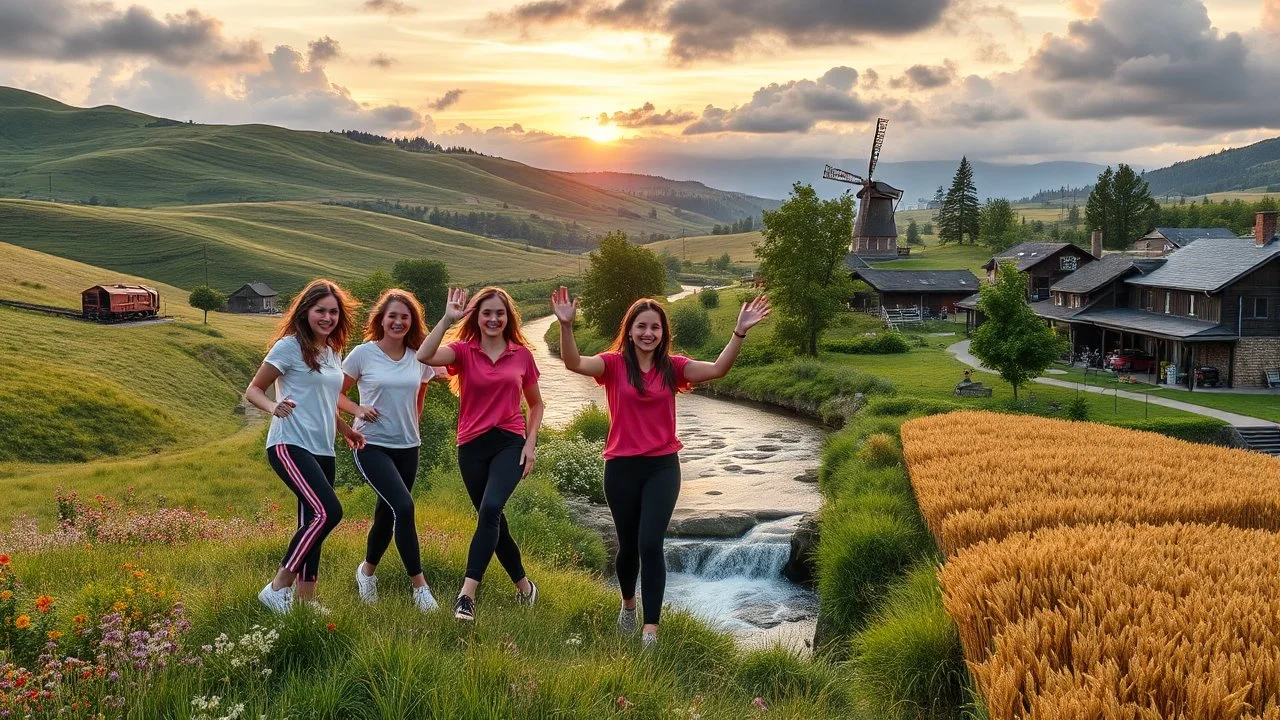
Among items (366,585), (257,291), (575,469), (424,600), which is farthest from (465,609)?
(257,291)

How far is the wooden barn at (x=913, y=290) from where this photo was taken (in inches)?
2936

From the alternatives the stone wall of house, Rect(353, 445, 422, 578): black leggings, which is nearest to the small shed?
the stone wall of house

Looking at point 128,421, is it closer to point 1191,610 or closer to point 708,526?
point 708,526

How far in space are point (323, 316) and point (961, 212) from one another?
125571 millimetres

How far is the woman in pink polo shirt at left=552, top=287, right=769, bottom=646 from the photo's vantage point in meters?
7.49

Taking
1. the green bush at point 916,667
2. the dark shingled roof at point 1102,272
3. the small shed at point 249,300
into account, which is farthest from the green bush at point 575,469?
the small shed at point 249,300

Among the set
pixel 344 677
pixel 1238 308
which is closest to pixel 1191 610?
pixel 344 677

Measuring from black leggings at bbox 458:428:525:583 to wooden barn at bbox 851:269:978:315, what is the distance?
69.6m

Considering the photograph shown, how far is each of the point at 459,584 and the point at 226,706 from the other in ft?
12.5

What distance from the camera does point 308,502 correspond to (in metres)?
7.03

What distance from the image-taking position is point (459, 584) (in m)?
8.73

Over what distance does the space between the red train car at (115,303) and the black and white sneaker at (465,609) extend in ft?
202

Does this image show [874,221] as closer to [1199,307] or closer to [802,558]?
[1199,307]

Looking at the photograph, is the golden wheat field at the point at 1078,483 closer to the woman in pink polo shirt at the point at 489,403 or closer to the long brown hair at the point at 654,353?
the long brown hair at the point at 654,353
